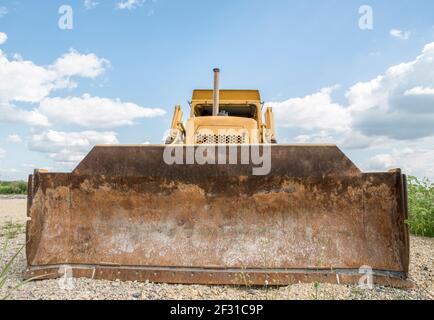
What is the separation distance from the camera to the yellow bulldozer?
3.24 m

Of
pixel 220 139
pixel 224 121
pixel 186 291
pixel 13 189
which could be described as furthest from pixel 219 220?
pixel 13 189

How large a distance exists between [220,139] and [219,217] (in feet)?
6.94

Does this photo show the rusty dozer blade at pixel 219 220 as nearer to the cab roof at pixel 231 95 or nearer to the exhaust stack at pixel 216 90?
the exhaust stack at pixel 216 90

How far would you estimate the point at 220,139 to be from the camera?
17.6 feet

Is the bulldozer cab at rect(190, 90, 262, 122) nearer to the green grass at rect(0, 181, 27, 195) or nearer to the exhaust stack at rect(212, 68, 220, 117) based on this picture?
the exhaust stack at rect(212, 68, 220, 117)

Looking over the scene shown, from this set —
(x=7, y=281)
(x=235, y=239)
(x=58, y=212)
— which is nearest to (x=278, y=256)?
(x=235, y=239)

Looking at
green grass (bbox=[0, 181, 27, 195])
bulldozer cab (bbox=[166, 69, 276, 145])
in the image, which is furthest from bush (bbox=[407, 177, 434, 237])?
green grass (bbox=[0, 181, 27, 195])

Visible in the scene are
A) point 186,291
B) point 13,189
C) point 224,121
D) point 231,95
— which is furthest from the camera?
point 13,189

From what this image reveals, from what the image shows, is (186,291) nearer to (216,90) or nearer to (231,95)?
(216,90)

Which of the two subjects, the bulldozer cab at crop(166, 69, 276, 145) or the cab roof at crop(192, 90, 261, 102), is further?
the cab roof at crop(192, 90, 261, 102)

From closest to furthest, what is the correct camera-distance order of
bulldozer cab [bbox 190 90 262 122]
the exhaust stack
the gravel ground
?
1. the gravel ground
2. the exhaust stack
3. bulldozer cab [bbox 190 90 262 122]

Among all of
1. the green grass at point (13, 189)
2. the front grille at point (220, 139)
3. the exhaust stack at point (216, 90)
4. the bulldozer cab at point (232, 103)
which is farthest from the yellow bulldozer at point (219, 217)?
the green grass at point (13, 189)

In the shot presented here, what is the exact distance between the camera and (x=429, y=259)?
443 centimetres
